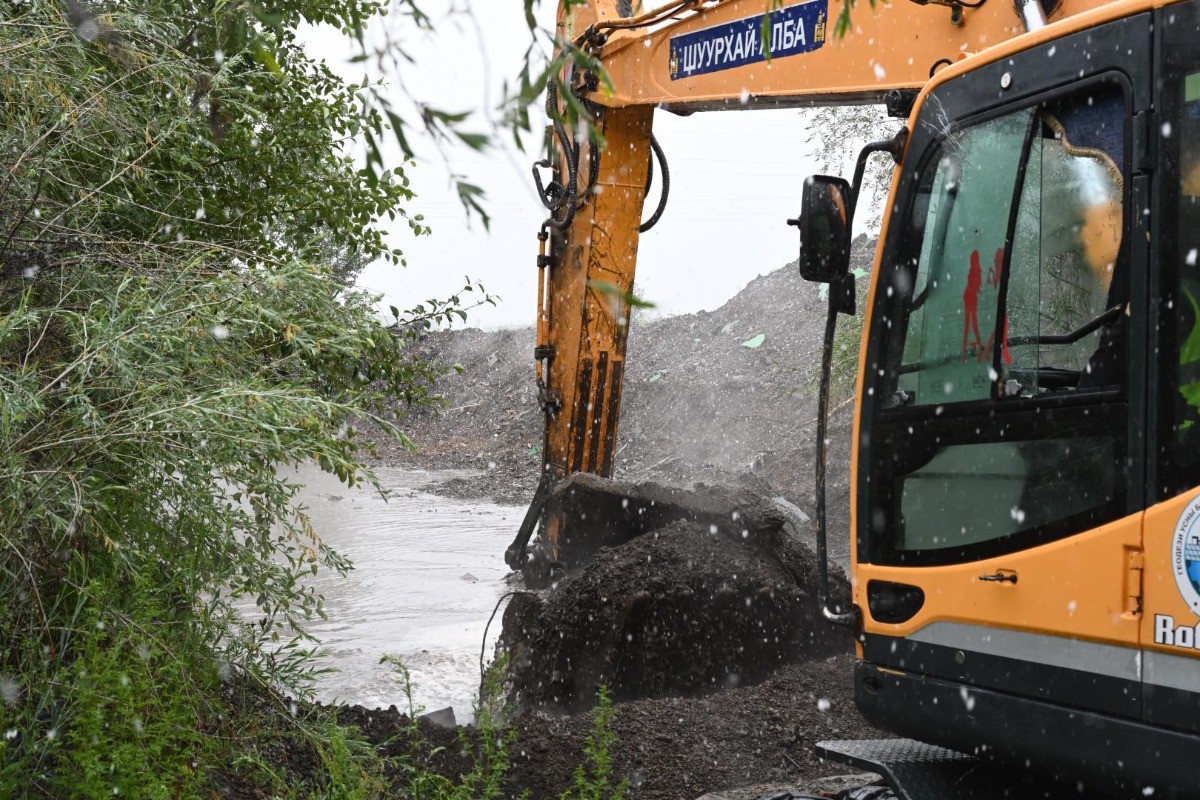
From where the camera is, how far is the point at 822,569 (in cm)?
349

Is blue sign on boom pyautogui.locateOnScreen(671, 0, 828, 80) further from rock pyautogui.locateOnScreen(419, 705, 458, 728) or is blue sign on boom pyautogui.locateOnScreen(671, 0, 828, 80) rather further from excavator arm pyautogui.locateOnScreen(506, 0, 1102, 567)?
rock pyautogui.locateOnScreen(419, 705, 458, 728)

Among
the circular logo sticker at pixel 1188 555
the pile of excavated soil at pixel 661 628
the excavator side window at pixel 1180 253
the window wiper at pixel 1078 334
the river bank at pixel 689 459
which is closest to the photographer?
the circular logo sticker at pixel 1188 555

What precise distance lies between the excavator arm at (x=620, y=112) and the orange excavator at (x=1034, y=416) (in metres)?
1.46

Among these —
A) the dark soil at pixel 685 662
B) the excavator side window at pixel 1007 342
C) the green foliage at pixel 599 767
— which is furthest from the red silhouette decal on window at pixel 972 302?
the dark soil at pixel 685 662

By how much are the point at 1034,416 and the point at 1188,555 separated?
1.82 ft

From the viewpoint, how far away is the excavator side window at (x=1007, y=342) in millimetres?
2834

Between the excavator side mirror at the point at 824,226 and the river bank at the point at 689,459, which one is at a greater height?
the excavator side mirror at the point at 824,226

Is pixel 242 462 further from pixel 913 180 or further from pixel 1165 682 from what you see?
pixel 1165 682

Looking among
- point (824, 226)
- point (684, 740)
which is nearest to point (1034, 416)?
point (824, 226)

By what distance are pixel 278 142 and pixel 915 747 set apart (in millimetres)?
4362

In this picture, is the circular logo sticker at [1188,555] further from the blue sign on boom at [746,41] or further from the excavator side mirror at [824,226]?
the blue sign on boom at [746,41]

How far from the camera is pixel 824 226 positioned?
3424 mm

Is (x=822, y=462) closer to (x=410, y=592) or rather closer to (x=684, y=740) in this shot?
(x=684, y=740)

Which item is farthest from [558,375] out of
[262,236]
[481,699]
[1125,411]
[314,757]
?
[1125,411]
